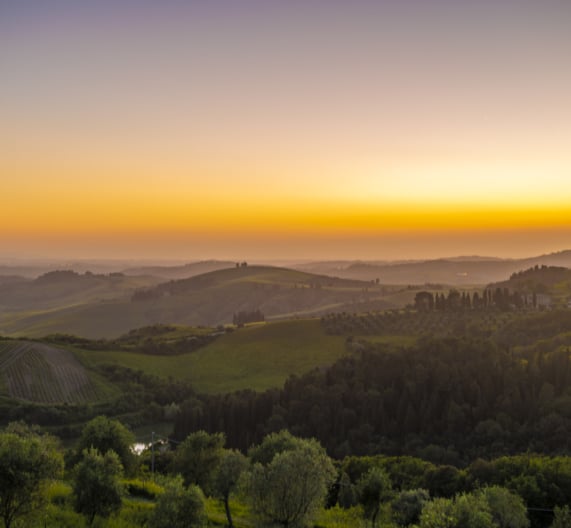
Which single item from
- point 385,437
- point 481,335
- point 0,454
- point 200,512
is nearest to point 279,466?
point 200,512

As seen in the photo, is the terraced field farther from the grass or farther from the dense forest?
the grass

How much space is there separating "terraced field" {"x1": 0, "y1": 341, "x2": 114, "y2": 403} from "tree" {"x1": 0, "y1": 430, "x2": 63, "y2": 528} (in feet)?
411

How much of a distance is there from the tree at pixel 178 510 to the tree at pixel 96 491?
5.28 m

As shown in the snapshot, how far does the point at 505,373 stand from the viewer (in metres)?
127

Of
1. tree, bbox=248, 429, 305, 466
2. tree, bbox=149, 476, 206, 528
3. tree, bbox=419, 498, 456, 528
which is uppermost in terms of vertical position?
tree, bbox=419, 498, 456, 528

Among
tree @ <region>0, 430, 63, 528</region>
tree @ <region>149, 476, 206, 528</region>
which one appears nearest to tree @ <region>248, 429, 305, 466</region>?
tree @ <region>149, 476, 206, 528</region>

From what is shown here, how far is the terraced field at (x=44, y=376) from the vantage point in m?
152

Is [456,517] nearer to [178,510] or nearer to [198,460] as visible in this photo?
[178,510]

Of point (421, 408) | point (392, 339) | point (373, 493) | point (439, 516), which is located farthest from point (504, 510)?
point (392, 339)

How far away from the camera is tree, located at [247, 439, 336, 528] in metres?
41.4

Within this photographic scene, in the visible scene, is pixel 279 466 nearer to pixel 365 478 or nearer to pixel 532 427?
pixel 365 478

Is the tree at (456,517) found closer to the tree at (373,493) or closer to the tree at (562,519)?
the tree at (373,493)

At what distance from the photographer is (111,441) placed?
63.1 meters

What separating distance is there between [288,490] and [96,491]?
15845mm
